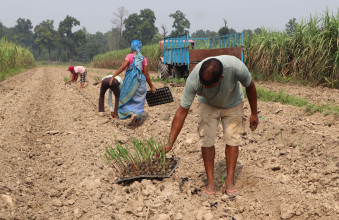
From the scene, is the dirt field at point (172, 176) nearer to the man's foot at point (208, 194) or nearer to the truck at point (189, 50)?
the man's foot at point (208, 194)

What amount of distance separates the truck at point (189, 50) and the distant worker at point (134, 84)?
10.7ft

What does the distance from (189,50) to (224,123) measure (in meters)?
6.69

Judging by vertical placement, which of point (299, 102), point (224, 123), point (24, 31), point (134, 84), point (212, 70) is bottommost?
point (299, 102)

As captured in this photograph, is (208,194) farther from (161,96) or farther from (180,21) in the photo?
(180,21)

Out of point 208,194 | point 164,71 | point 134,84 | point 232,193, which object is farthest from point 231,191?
point 164,71

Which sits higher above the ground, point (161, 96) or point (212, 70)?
point (212, 70)

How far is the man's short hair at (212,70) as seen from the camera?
7.82 ft

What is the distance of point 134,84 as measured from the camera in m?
5.48

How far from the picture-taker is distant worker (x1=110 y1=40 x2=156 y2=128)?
5420mm

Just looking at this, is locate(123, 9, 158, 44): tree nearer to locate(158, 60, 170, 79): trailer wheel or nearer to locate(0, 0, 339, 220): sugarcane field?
locate(158, 60, 170, 79): trailer wheel

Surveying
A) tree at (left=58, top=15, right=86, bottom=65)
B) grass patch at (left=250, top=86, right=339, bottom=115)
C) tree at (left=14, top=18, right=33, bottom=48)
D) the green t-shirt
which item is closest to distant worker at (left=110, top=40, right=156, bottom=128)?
the green t-shirt

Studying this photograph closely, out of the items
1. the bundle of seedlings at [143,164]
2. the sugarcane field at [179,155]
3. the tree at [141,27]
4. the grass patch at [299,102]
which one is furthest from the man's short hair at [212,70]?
the tree at [141,27]

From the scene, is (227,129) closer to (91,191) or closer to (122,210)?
(122,210)

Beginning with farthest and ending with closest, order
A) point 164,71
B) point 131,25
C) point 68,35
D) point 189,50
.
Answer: point 68,35 < point 131,25 < point 164,71 < point 189,50
